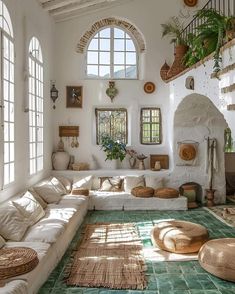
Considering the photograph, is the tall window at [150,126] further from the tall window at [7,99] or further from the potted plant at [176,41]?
the tall window at [7,99]

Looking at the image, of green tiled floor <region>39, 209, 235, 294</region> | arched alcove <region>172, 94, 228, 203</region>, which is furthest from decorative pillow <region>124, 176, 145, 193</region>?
green tiled floor <region>39, 209, 235, 294</region>

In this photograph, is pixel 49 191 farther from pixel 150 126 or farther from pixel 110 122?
pixel 150 126

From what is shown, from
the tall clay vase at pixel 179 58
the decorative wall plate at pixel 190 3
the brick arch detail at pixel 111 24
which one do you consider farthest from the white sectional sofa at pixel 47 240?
the decorative wall plate at pixel 190 3

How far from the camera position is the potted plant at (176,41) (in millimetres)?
7941

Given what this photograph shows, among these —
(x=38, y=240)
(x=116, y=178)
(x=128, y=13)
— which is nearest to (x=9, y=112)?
(x=38, y=240)

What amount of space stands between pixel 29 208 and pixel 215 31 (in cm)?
377

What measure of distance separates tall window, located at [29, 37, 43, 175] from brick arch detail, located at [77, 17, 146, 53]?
68.5 inches

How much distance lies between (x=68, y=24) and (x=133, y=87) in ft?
7.62

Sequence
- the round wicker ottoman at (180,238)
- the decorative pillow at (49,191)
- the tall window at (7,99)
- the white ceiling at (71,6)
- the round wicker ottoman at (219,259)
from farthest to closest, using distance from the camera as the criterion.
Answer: the white ceiling at (71,6)
the decorative pillow at (49,191)
the tall window at (7,99)
the round wicker ottoman at (180,238)
the round wicker ottoman at (219,259)

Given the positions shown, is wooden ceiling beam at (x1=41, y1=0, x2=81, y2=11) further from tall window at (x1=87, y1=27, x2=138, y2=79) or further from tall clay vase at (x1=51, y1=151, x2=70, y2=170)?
tall clay vase at (x1=51, y1=151, x2=70, y2=170)

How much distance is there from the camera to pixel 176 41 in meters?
8.75

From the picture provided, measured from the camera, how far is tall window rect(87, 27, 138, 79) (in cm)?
965

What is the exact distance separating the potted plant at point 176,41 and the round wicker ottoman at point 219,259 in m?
4.36

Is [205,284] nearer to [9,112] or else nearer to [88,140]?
[9,112]
